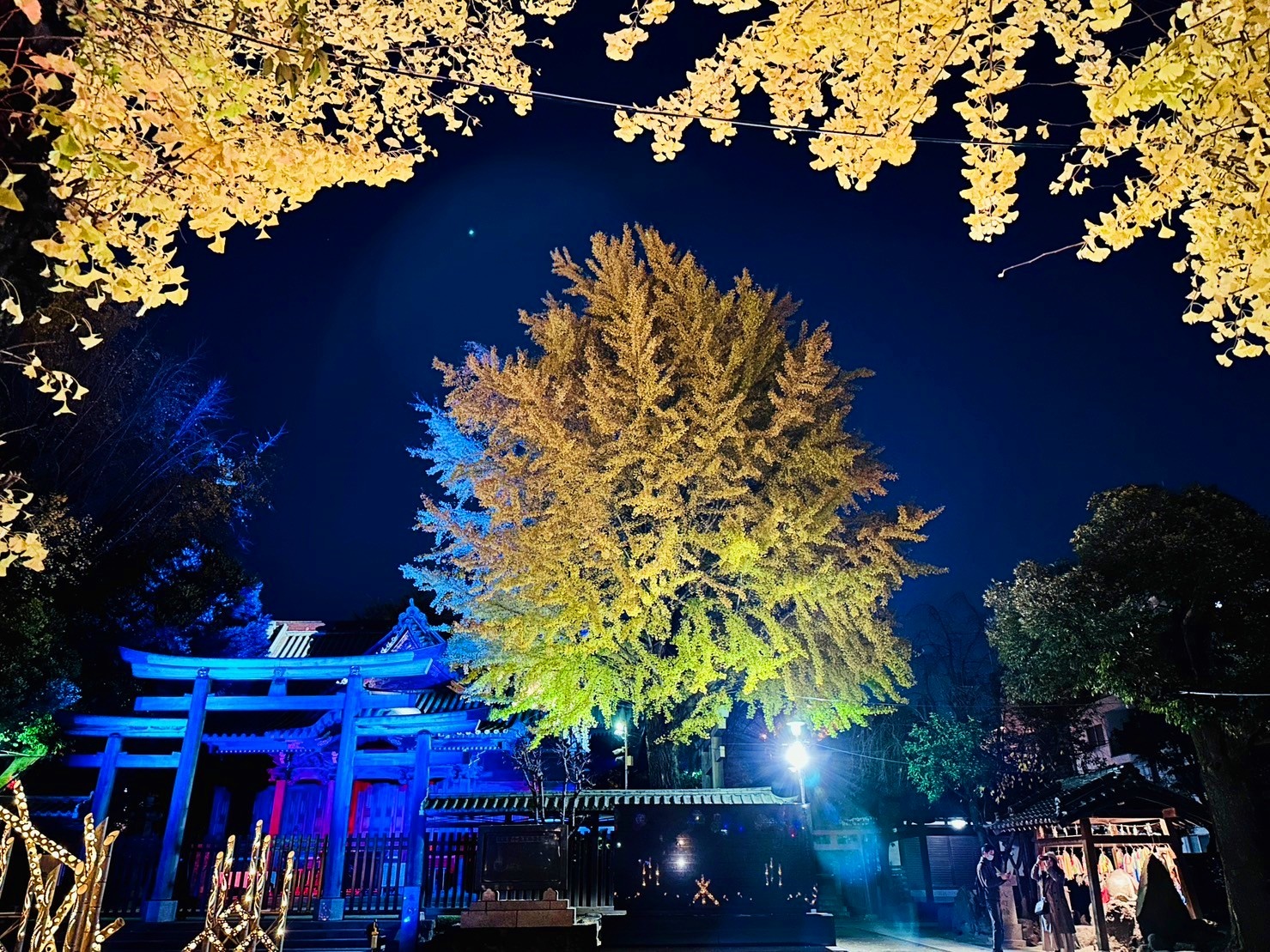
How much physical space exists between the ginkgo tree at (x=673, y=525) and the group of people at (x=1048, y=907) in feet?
16.9

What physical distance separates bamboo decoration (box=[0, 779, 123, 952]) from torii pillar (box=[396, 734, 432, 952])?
1024 cm

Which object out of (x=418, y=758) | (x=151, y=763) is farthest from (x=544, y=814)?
(x=151, y=763)

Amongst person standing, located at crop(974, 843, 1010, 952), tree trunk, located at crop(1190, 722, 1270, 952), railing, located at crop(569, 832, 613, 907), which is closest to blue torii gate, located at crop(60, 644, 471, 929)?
railing, located at crop(569, 832, 613, 907)

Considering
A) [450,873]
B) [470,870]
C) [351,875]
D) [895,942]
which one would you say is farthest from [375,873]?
[895,942]

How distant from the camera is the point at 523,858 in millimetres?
10195

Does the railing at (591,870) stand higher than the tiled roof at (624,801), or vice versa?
the tiled roof at (624,801)

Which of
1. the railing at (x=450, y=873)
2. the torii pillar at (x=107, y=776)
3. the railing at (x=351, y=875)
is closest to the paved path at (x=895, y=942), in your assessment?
the railing at (x=450, y=873)

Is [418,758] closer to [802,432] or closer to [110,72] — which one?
[802,432]

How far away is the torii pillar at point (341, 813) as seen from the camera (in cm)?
1288

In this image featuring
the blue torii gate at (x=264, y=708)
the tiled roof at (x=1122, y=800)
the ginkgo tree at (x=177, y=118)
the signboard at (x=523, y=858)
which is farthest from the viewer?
the blue torii gate at (x=264, y=708)

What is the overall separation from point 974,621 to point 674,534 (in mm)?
27329

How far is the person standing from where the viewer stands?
13.6 meters

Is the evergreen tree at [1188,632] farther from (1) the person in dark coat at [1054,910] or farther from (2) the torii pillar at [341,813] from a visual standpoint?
(2) the torii pillar at [341,813]

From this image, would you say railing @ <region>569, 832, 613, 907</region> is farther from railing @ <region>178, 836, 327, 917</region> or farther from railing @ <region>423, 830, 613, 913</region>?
railing @ <region>178, 836, 327, 917</region>
